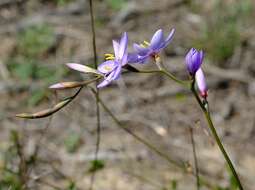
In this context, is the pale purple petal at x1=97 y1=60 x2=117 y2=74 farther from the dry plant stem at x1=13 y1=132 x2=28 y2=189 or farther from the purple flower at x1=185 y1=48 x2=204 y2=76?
the dry plant stem at x1=13 y1=132 x2=28 y2=189

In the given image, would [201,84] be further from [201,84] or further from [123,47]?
[123,47]

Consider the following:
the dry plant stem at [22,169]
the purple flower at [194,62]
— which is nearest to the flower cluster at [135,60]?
the purple flower at [194,62]

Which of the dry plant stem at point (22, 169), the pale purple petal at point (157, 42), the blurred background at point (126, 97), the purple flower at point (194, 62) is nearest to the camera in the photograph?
the purple flower at point (194, 62)

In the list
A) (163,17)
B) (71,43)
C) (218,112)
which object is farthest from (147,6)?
(218,112)

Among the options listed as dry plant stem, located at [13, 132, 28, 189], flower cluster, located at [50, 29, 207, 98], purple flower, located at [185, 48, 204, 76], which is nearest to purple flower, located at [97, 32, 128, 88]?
flower cluster, located at [50, 29, 207, 98]

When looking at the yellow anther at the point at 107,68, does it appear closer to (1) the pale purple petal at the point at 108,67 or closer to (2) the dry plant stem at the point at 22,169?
(1) the pale purple petal at the point at 108,67

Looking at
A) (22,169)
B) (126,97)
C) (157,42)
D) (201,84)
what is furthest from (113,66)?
(126,97)

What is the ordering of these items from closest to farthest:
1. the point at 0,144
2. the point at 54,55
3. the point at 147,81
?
the point at 0,144
the point at 147,81
the point at 54,55

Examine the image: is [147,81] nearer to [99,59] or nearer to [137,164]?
[99,59]
